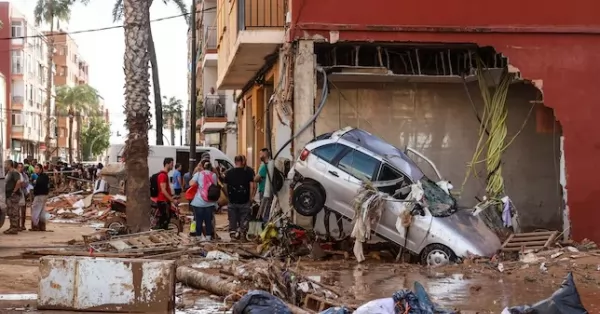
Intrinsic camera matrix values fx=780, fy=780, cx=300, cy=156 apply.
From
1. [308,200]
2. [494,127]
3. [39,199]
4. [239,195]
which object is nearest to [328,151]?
[308,200]

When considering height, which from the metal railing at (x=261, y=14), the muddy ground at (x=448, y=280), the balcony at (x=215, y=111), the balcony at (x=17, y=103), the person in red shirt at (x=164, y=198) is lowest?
the muddy ground at (x=448, y=280)

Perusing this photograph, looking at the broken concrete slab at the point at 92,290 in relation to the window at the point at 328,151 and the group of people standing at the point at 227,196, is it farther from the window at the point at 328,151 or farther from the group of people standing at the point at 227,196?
the group of people standing at the point at 227,196

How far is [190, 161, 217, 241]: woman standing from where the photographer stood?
1421cm

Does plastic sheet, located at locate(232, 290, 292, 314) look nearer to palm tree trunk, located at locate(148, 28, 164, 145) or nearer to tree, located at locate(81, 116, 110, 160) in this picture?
palm tree trunk, located at locate(148, 28, 164, 145)

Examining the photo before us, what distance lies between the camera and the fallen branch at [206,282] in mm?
9102

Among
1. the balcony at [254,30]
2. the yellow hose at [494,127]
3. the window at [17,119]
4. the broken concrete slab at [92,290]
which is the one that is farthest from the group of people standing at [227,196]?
the window at [17,119]

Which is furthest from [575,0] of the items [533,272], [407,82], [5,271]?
[5,271]

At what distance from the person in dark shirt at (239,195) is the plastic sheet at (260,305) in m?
7.39

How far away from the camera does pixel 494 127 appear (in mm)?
16469

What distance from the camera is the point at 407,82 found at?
17266 mm

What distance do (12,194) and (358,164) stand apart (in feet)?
27.7

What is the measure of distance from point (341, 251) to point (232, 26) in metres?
6.90

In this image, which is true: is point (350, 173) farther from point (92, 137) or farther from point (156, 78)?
point (92, 137)

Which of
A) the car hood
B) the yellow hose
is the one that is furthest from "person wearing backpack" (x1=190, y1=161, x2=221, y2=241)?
the yellow hose
